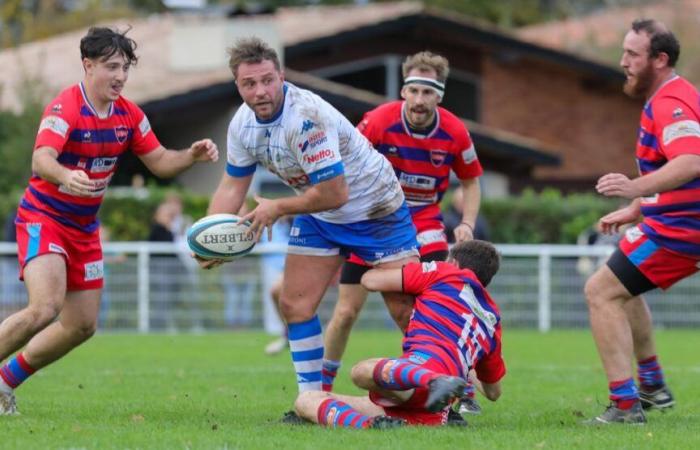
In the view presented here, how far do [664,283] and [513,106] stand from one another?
23475mm

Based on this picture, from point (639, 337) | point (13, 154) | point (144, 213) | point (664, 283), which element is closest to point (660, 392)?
point (639, 337)

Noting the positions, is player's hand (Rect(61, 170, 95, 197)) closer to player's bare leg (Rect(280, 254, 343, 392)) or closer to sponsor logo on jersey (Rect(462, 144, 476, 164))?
player's bare leg (Rect(280, 254, 343, 392))

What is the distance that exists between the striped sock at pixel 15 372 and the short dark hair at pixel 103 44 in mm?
2041

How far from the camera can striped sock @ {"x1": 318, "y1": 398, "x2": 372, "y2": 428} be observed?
7.80 metres

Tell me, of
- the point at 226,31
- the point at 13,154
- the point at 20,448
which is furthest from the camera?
the point at 226,31

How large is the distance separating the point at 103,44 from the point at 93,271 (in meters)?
1.50

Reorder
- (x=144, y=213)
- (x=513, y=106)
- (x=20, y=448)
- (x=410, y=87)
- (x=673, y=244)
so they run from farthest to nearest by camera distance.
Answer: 1. (x=513, y=106)
2. (x=144, y=213)
3. (x=410, y=87)
4. (x=673, y=244)
5. (x=20, y=448)

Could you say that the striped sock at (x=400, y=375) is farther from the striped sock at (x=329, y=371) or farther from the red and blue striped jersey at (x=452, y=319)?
the striped sock at (x=329, y=371)

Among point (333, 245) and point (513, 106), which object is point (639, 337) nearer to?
point (333, 245)

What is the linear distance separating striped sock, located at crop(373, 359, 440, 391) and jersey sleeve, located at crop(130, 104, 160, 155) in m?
2.45

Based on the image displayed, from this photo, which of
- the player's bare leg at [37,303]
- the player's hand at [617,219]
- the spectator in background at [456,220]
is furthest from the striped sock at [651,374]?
the spectator in background at [456,220]

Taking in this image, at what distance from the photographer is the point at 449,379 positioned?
24.2 feet

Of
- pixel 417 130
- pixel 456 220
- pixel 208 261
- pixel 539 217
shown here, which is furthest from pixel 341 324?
pixel 539 217

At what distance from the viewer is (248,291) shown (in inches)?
786
